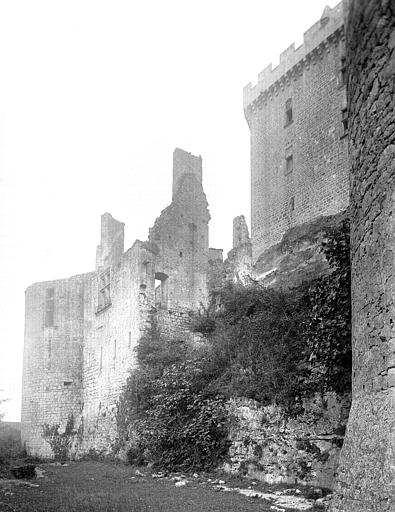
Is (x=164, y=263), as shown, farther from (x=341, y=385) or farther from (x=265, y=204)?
(x=341, y=385)

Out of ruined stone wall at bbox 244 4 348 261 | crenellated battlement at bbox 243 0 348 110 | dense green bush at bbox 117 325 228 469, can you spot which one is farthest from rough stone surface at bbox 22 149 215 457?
crenellated battlement at bbox 243 0 348 110

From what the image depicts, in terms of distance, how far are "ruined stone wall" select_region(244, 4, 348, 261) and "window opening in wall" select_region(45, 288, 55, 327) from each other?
1058cm

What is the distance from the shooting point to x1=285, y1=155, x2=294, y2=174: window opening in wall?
23609mm

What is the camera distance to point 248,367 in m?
13.4

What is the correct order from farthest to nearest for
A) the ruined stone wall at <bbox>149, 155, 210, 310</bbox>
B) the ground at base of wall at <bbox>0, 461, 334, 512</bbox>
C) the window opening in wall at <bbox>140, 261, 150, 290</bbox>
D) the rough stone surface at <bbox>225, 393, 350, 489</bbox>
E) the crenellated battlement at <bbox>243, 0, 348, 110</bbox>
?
1. the ruined stone wall at <bbox>149, 155, 210, 310</bbox>
2. the window opening in wall at <bbox>140, 261, 150, 290</bbox>
3. the crenellated battlement at <bbox>243, 0, 348, 110</bbox>
4. the rough stone surface at <bbox>225, 393, 350, 489</bbox>
5. the ground at base of wall at <bbox>0, 461, 334, 512</bbox>

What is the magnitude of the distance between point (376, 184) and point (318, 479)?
6140 millimetres

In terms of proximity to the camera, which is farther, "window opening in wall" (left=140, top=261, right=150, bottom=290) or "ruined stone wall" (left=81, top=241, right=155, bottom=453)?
"window opening in wall" (left=140, top=261, right=150, bottom=290)

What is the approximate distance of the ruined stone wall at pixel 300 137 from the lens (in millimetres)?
21625

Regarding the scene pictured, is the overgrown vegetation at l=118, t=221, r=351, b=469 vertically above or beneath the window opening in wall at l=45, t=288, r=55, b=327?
beneath

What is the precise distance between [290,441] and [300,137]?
583 inches

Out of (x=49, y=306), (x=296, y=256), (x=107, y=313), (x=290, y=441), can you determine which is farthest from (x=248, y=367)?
(x=49, y=306)

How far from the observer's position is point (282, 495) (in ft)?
32.3

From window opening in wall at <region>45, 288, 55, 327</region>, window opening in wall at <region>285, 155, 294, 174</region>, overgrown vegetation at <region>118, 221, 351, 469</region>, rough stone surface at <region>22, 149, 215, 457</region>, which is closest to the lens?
overgrown vegetation at <region>118, 221, 351, 469</region>

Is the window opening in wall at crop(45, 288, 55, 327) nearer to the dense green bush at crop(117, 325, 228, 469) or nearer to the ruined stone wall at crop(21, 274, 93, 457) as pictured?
the ruined stone wall at crop(21, 274, 93, 457)
